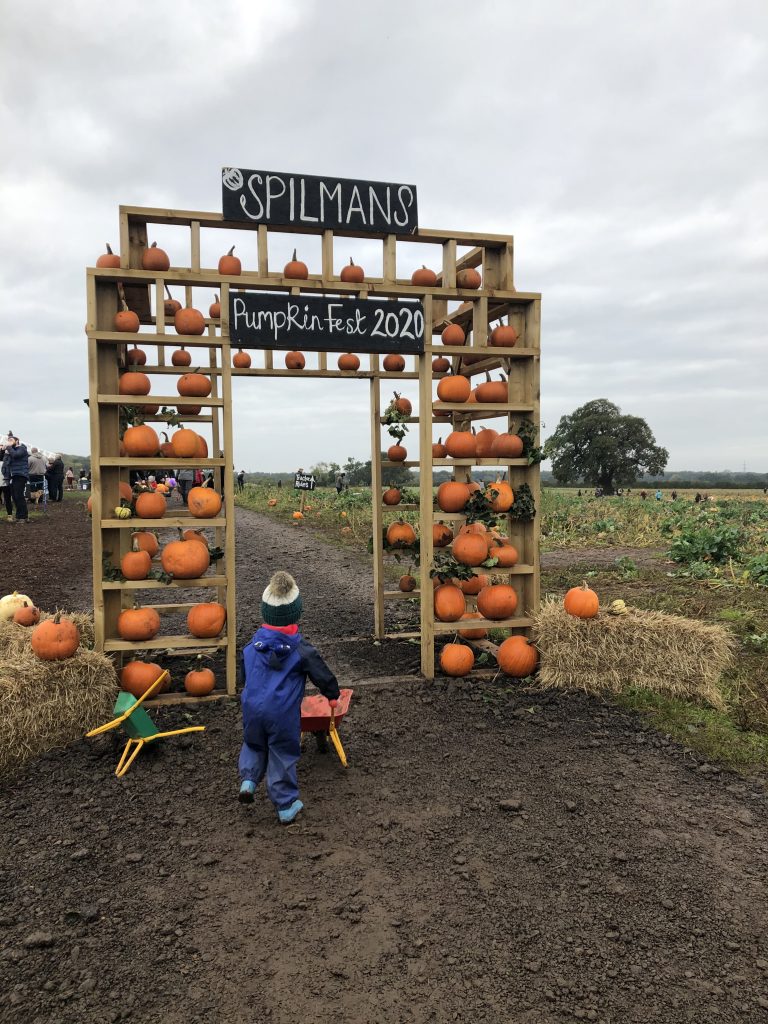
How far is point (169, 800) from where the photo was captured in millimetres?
3877

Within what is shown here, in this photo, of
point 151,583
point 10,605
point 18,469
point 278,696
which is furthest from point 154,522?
point 18,469

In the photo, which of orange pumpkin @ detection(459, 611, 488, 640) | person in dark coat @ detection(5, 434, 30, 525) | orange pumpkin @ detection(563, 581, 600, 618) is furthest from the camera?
person in dark coat @ detection(5, 434, 30, 525)

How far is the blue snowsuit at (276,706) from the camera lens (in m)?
3.72

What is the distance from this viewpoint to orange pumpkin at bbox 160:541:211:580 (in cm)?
532

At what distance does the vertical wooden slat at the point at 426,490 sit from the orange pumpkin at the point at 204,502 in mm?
1776

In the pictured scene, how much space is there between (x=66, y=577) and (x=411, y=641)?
269 inches

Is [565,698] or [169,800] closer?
[169,800]

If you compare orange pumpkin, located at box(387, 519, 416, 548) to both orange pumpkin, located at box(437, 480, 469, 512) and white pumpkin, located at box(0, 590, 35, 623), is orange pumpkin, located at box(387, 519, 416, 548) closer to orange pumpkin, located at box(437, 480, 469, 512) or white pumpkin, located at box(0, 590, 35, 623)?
orange pumpkin, located at box(437, 480, 469, 512)

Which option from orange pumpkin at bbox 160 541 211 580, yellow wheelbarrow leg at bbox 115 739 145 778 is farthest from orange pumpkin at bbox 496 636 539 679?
yellow wheelbarrow leg at bbox 115 739 145 778

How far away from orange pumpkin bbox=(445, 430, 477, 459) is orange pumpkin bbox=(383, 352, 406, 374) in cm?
128

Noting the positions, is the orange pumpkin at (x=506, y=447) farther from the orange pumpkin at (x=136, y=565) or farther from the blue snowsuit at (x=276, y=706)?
the orange pumpkin at (x=136, y=565)

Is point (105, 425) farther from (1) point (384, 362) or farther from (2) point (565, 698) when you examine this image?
(2) point (565, 698)

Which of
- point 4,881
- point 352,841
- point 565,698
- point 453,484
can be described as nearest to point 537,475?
point 453,484

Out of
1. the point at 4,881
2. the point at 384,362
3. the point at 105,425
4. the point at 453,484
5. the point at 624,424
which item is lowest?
the point at 4,881
